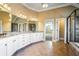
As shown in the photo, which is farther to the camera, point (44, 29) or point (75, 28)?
point (75, 28)

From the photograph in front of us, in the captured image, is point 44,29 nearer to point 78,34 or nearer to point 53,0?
point 78,34

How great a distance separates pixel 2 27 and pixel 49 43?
3.99ft

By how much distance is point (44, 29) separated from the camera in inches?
133

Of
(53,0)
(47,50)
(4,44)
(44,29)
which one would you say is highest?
(53,0)

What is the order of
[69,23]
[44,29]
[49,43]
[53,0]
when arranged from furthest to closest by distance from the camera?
[69,23]
[44,29]
[49,43]
[53,0]

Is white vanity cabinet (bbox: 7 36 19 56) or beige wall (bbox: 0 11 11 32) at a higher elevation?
beige wall (bbox: 0 11 11 32)

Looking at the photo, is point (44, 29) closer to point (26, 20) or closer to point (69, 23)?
point (26, 20)

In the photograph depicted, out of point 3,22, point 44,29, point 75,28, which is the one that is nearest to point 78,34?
point 75,28

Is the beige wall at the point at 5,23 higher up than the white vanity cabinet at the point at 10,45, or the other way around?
the beige wall at the point at 5,23

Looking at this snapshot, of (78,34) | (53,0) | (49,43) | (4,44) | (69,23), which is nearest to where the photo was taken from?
(53,0)

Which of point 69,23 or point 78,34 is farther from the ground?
point 69,23

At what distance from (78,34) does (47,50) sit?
6.77 feet

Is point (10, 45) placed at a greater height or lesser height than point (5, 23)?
lesser

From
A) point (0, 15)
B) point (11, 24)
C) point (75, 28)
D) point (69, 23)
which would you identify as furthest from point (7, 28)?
point (69, 23)
